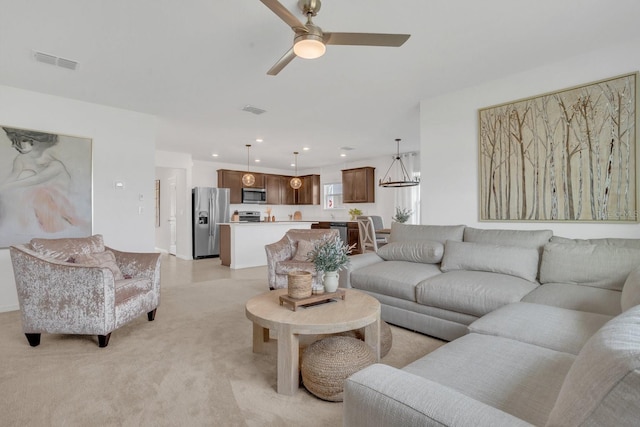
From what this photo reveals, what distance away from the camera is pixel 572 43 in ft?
8.83

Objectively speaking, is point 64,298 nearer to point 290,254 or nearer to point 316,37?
point 290,254

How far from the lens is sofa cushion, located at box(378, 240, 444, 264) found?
10.2 ft

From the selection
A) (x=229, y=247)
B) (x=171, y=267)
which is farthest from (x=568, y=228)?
(x=171, y=267)

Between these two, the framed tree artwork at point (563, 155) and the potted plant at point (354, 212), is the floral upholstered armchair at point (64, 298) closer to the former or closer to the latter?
the framed tree artwork at point (563, 155)

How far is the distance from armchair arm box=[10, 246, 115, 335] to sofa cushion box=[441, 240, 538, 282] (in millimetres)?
2866

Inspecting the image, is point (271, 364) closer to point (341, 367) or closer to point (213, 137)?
point (341, 367)

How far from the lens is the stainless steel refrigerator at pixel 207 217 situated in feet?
24.4

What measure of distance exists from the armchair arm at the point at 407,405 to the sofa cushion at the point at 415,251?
2310 mm

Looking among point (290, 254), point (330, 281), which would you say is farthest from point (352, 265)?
point (290, 254)

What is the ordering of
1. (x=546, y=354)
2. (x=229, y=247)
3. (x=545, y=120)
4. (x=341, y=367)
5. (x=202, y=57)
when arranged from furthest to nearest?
1. (x=229, y=247)
2. (x=545, y=120)
3. (x=202, y=57)
4. (x=341, y=367)
5. (x=546, y=354)

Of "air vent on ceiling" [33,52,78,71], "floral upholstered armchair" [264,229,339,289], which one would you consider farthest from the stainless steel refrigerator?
"air vent on ceiling" [33,52,78,71]

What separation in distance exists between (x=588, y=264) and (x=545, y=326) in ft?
3.52

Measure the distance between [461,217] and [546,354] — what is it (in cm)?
251

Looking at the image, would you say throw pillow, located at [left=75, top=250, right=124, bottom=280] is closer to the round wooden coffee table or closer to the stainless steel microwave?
the round wooden coffee table
